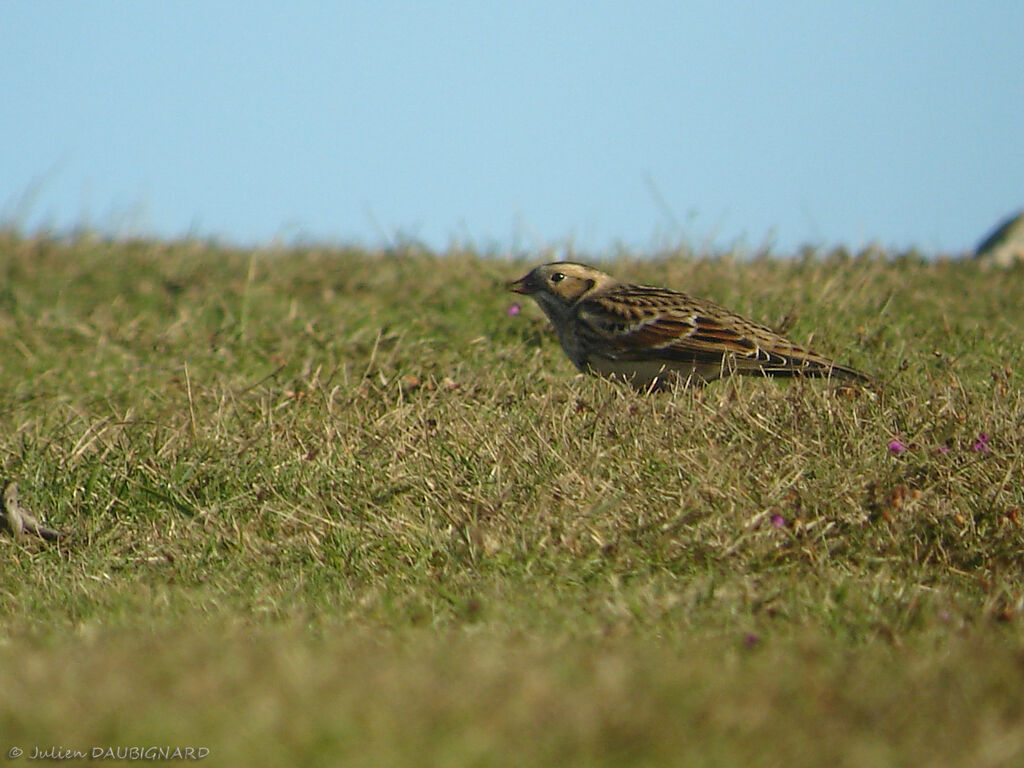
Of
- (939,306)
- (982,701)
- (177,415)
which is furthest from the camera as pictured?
(939,306)

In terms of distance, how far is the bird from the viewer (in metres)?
7.06

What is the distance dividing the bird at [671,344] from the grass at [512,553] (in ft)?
0.49

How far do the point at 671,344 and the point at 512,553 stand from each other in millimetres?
2446

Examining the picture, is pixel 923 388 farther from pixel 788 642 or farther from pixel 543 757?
pixel 543 757

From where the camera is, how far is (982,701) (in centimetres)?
342

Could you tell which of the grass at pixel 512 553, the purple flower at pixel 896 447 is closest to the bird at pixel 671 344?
the grass at pixel 512 553

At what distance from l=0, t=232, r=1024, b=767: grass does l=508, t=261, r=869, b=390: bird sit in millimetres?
148

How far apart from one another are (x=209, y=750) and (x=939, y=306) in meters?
8.15

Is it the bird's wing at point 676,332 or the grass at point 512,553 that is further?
the bird's wing at point 676,332

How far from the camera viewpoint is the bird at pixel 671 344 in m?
7.06

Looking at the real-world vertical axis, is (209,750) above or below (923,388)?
below

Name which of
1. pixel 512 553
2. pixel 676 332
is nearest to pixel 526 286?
pixel 676 332

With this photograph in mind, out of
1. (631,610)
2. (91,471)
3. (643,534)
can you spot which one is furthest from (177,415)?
(631,610)

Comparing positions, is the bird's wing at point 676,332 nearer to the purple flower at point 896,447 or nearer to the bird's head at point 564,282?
the bird's head at point 564,282
